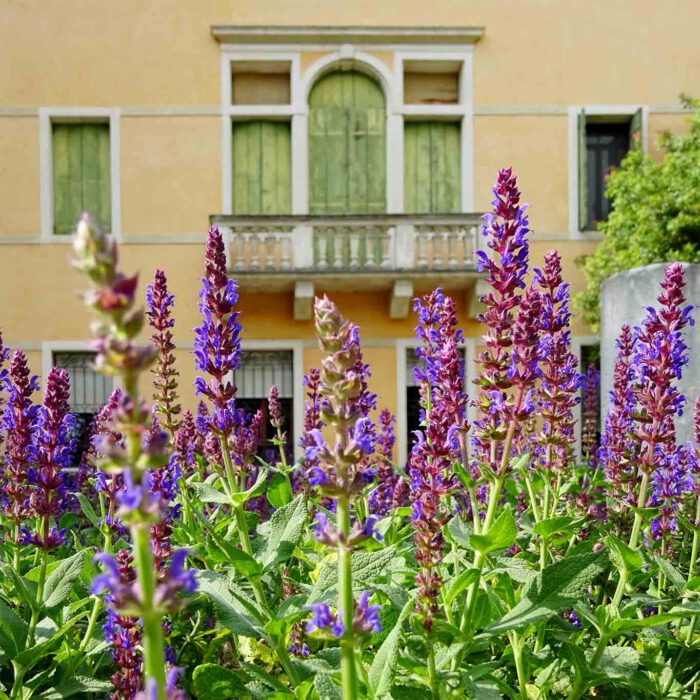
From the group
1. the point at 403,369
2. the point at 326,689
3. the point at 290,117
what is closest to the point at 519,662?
the point at 326,689

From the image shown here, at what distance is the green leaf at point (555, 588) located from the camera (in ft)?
5.51

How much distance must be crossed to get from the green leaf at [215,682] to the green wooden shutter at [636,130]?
36.9ft

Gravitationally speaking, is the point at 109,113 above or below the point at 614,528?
above

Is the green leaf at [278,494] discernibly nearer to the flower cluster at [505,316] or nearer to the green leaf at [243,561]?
the green leaf at [243,561]

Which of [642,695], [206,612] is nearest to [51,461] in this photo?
[206,612]

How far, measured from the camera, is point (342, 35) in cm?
1128

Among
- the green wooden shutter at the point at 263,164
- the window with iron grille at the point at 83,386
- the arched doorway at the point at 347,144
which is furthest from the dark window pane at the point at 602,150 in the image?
the window with iron grille at the point at 83,386

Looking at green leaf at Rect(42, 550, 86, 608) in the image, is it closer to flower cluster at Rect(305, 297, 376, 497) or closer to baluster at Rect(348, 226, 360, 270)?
flower cluster at Rect(305, 297, 376, 497)

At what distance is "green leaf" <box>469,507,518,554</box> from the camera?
171 cm

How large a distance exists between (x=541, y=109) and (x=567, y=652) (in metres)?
11.0

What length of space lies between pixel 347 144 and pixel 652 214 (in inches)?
188

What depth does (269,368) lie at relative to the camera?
38.8 ft

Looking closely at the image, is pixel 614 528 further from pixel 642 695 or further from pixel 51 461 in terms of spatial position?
pixel 51 461

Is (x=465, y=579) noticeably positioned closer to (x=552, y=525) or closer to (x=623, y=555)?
(x=552, y=525)
